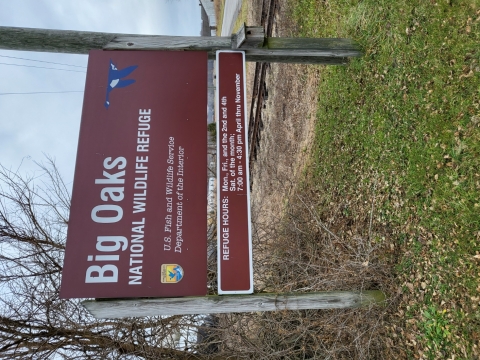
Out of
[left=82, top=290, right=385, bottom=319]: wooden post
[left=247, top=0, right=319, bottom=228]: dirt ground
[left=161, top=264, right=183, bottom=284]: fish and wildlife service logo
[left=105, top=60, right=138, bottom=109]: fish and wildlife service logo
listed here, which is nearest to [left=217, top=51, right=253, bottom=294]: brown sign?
[left=82, top=290, right=385, bottom=319]: wooden post

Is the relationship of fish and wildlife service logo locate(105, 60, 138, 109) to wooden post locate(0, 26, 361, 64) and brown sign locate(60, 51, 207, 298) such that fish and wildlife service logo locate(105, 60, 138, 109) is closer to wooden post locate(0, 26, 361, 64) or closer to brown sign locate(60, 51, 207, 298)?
brown sign locate(60, 51, 207, 298)

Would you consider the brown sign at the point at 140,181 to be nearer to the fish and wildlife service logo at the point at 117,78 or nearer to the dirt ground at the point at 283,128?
the fish and wildlife service logo at the point at 117,78

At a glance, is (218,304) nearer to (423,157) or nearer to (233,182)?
(233,182)

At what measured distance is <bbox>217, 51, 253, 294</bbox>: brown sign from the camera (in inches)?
158

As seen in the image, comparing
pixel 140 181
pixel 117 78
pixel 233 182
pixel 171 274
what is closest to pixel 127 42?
pixel 117 78

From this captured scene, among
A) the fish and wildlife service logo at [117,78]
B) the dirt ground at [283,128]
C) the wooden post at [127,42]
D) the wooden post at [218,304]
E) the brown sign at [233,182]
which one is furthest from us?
the dirt ground at [283,128]

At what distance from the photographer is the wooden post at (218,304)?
3.81 meters

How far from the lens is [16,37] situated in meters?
4.49

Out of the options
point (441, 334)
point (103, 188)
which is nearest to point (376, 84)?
point (441, 334)

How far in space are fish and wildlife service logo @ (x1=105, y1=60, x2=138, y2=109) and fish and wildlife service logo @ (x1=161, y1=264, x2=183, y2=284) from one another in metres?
1.80

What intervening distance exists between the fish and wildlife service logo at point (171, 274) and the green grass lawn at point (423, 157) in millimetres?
2376

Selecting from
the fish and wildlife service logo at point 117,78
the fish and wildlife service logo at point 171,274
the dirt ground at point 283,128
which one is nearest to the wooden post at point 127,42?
the fish and wildlife service logo at point 117,78

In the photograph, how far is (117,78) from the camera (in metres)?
4.43

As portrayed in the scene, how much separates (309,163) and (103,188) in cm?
444
